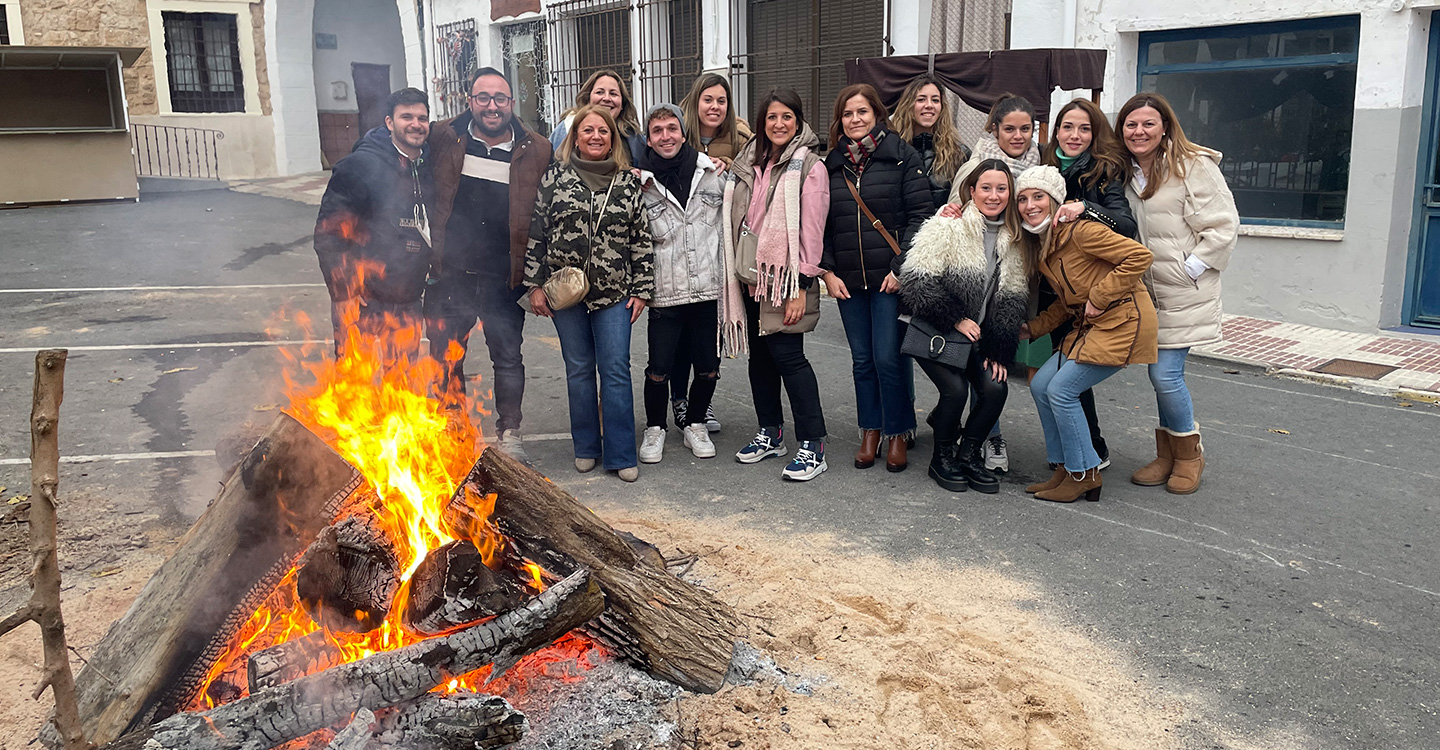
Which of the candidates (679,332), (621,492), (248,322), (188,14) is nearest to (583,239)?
(679,332)

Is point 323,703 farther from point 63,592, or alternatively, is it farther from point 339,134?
point 339,134

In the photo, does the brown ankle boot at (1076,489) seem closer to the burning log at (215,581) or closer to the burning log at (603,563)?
the burning log at (603,563)

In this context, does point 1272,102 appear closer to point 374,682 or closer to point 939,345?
point 939,345

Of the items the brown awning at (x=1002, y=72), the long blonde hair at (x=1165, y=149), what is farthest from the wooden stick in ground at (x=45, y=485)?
the brown awning at (x=1002, y=72)

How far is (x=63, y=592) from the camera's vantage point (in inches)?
178

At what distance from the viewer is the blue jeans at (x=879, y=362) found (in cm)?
600

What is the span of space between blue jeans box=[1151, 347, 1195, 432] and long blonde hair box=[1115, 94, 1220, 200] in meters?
Answer: 0.86

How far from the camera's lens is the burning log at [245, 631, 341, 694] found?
10.6 ft

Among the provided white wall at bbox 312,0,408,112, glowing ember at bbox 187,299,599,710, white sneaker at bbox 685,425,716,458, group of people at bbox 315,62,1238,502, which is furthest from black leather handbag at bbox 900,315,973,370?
white wall at bbox 312,0,408,112

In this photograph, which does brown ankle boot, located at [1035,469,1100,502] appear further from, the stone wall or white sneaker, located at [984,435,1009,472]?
the stone wall

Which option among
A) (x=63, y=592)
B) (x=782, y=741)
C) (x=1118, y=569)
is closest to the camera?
(x=782, y=741)

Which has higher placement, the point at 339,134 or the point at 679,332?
the point at 339,134

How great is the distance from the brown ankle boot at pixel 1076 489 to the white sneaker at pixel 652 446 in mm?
2255

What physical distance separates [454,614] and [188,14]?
81.0 ft
